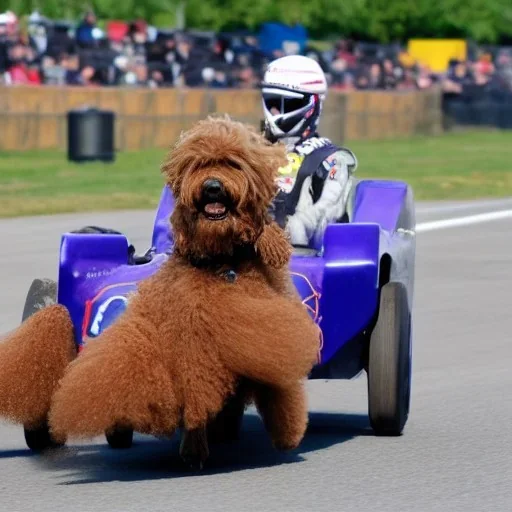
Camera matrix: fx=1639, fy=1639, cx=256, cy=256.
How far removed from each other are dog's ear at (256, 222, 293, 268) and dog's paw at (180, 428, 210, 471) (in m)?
0.67

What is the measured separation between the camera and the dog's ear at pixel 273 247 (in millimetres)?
5851

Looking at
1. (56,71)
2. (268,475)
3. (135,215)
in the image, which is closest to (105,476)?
(268,475)

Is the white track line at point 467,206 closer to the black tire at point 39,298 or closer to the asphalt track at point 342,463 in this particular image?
the asphalt track at point 342,463

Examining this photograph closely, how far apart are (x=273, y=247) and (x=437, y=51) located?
46.6 meters

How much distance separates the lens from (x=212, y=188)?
555cm

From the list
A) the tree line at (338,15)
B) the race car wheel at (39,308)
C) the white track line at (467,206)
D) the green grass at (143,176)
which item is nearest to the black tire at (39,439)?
the race car wheel at (39,308)

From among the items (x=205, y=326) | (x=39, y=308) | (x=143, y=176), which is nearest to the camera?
(x=205, y=326)

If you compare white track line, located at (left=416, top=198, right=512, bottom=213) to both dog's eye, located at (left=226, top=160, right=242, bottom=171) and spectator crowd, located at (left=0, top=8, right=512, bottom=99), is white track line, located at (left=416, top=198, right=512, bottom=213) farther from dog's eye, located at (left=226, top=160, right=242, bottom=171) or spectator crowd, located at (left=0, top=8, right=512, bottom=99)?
dog's eye, located at (left=226, top=160, right=242, bottom=171)

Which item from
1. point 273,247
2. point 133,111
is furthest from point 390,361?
point 133,111

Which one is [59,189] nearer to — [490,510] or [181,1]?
[490,510]

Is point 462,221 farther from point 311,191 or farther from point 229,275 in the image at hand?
point 229,275

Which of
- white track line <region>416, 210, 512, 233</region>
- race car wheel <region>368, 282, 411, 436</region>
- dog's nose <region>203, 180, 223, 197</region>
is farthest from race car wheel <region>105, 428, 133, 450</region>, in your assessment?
white track line <region>416, 210, 512, 233</region>

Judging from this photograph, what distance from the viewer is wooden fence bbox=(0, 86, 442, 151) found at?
29.5 metres

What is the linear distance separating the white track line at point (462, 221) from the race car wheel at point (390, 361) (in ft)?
32.9
